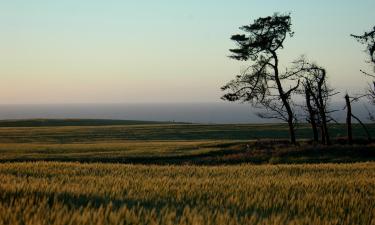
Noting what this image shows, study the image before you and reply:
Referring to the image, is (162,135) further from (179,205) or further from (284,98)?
(179,205)

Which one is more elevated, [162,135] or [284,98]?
[284,98]

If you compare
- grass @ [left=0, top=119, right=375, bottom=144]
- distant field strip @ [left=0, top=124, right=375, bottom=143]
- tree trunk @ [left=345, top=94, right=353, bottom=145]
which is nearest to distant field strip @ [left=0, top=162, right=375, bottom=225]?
tree trunk @ [left=345, top=94, right=353, bottom=145]

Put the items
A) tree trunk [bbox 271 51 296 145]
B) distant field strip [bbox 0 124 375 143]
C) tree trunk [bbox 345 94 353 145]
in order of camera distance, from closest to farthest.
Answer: tree trunk [bbox 345 94 353 145] → tree trunk [bbox 271 51 296 145] → distant field strip [bbox 0 124 375 143]

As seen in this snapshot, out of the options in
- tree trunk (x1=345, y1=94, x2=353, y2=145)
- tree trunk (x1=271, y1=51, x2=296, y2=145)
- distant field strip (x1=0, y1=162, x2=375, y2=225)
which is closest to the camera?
distant field strip (x1=0, y1=162, x2=375, y2=225)

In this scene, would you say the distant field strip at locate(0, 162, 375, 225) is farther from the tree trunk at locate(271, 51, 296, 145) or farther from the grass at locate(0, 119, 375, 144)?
the grass at locate(0, 119, 375, 144)

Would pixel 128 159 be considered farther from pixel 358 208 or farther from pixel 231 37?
pixel 358 208

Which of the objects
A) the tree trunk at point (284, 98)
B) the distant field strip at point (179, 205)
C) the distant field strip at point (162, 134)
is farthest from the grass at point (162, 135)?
the distant field strip at point (179, 205)

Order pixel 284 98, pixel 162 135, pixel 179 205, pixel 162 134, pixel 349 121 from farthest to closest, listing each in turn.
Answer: pixel 162 134 → pixel 162 135 → pixel 284 98 → pixel 349 121 → pixel 179 205

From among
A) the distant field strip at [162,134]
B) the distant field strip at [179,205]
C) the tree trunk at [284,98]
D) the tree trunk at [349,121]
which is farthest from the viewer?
the distant field strip at [162,134]

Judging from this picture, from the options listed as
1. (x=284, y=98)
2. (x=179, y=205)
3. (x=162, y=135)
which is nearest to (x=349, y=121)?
(x=284, y=98)

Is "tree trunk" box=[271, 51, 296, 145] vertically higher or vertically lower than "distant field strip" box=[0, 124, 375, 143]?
higher

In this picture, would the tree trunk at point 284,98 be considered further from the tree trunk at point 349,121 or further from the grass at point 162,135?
the grass at point 162,135

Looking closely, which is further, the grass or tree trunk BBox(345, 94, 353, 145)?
the grass

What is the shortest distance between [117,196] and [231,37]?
34027mm
